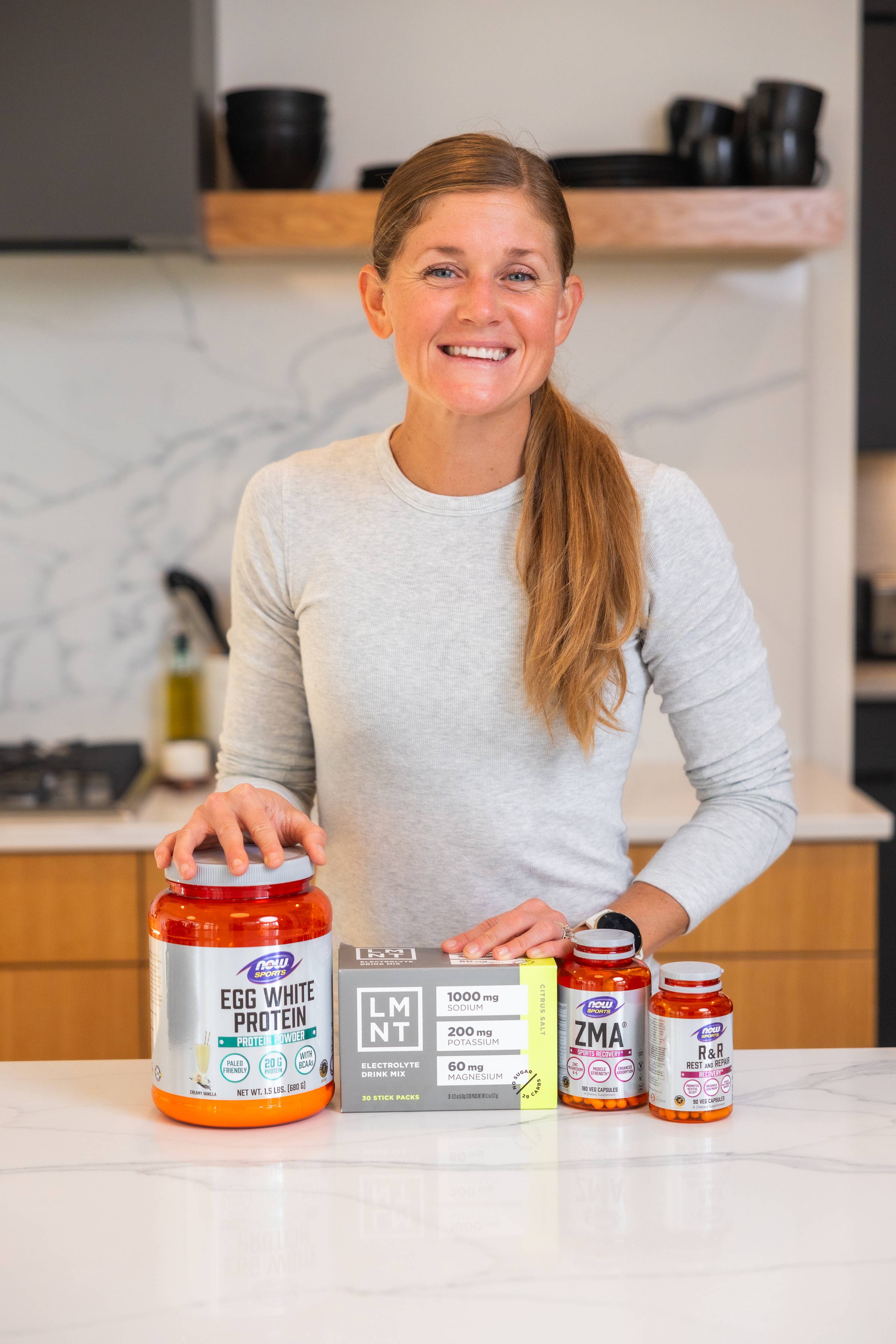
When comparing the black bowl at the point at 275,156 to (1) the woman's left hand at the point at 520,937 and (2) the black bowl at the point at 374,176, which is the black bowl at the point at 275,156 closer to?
(2) the black bowl at the point at 374,176

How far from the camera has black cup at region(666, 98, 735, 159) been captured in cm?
234

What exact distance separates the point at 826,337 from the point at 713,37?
1.95 feet

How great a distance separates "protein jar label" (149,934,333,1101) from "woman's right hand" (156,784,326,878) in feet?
0.19

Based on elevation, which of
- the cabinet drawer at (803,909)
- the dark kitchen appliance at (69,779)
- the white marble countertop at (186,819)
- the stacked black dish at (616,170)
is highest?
the stacked black dish at (616,170)

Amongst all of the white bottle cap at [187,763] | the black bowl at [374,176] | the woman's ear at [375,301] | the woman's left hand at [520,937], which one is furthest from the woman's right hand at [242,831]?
the black bowl at [374,176]

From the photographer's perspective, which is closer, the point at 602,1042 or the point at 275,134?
the point at 602,1042

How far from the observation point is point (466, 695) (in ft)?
4.17

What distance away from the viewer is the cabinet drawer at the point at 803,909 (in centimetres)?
218

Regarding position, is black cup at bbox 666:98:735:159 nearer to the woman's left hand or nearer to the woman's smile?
the woman's smile

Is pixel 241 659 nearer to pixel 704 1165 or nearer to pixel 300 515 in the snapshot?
pixel 300 515

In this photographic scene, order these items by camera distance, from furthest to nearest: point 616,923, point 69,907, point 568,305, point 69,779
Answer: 1. point 69,779
2. point 69,907
3. point 568,305
4. point 616,923

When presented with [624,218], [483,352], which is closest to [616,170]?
[624,218]

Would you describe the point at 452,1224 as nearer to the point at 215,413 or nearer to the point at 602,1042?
the point at 602,1042

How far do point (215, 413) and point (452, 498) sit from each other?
1.37m
